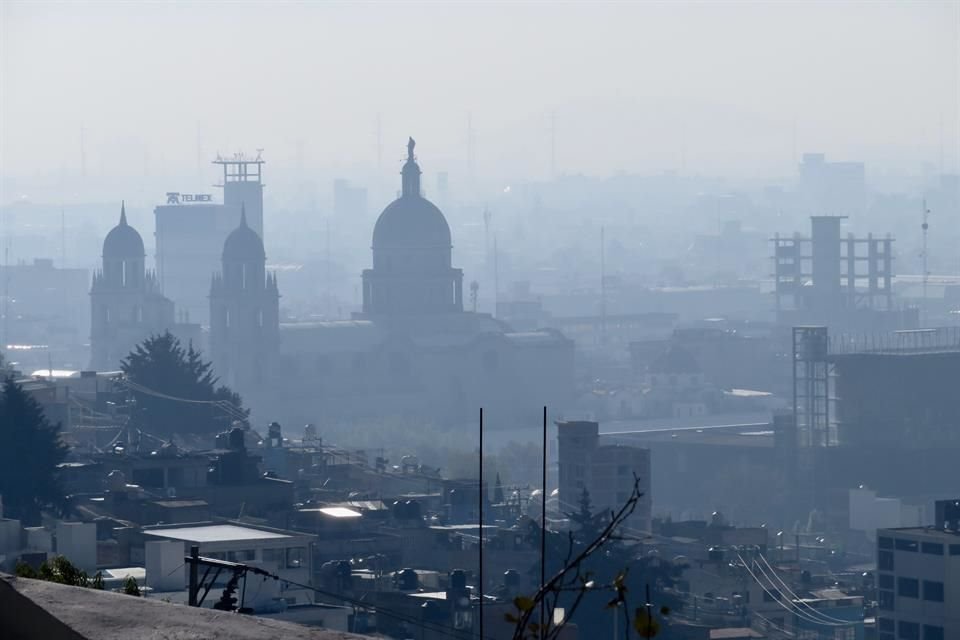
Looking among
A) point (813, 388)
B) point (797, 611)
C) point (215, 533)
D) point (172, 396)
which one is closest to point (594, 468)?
point (172, 396)

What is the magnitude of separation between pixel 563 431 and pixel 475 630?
2497 cm

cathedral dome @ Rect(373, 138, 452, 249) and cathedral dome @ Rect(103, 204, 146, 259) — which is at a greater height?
cathedral dome @ Rect(373, 138, 452, 249)

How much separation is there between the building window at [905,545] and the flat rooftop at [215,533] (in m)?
7.06

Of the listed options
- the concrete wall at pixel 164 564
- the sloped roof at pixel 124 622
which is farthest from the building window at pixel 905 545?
the sloped roof at pixel 124 622

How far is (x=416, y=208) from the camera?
78625 mm

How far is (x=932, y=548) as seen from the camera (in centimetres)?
Answer: 2489

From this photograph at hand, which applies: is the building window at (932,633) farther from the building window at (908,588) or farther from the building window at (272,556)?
the building window at (272,556)

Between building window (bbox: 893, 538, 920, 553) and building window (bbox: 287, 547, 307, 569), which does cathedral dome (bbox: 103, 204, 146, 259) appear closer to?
building window (bbox: 893, 538, 920, 553)

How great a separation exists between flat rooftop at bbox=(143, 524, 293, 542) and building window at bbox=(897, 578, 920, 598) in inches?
266

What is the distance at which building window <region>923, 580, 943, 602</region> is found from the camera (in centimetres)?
2420

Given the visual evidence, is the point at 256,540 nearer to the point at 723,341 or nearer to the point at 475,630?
the point at 475,630

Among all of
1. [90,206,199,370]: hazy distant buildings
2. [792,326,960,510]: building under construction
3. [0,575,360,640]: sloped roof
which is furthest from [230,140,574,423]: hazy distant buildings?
[0,575,360,640]: sloped roof

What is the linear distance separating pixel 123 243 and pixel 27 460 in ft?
147

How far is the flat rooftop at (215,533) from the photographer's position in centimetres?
1962
